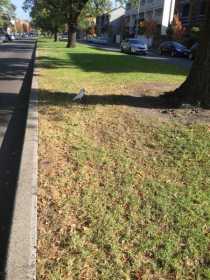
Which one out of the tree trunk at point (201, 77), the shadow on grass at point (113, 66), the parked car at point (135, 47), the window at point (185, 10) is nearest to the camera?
the tree trunk at point (201, 77)

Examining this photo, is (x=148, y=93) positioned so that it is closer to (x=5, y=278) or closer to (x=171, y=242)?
(x=171, y=242)

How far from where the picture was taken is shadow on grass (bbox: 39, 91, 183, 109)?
8.71m

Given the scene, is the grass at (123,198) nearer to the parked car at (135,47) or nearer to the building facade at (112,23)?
the parked car at (135,47)

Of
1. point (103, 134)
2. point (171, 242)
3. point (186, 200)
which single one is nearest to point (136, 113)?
point (103, 134)

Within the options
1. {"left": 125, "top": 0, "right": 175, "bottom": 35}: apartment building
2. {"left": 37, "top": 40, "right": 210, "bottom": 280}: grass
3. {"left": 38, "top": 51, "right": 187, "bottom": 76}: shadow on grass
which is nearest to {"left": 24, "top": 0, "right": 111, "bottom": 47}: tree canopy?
{"left": 38, "top": 51, "right": 187, "bottom": 76}: shadow on grass

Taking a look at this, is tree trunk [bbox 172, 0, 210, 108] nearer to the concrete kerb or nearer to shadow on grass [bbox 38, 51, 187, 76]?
the concrete kerb

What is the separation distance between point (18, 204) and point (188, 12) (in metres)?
59.4

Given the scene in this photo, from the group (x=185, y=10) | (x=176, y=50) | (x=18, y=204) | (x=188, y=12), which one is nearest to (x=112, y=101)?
(x=18, y=204)

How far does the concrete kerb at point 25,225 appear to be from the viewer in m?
3.29

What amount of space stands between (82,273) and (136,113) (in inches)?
197

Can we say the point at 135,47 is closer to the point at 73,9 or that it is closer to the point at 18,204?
the point at 73,9

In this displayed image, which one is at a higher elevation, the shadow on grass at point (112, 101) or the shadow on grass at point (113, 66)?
the shadow on grass at point (112, 101)

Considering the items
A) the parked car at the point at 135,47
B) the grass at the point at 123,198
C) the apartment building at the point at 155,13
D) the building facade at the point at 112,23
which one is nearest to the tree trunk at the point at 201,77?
the grass at the point at 123,198

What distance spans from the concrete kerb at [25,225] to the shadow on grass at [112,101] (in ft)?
11.1
